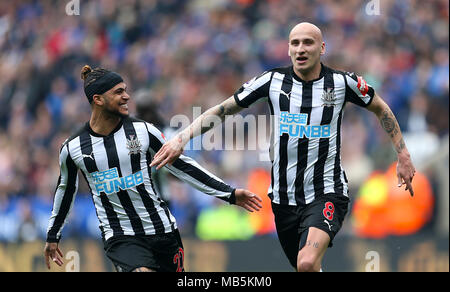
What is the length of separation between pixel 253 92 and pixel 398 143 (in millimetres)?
1222

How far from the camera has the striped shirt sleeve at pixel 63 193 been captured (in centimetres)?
629

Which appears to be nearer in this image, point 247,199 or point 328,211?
point 247,199

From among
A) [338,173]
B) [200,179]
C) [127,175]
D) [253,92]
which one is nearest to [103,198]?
[127,175]

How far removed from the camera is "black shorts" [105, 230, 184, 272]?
19.8ft

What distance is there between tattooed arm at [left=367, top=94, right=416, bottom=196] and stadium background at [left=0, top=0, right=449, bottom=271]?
11.3 feet

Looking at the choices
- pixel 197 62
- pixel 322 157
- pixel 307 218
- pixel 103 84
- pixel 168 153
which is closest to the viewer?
pixel 168 153

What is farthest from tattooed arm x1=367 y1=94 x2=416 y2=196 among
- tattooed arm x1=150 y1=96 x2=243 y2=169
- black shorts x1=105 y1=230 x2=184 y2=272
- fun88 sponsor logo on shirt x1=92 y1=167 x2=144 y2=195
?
fun88 sponsor logo on shirt x1=92 y1=167 x2=144 y2=195

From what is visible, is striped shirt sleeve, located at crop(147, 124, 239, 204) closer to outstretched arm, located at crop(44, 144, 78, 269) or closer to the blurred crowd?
outstretched arm, located at crop(44, 144, 78, 269)

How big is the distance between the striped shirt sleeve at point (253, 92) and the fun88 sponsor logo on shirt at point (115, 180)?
1002 millimetres

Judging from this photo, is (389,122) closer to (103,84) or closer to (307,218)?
(307,218)

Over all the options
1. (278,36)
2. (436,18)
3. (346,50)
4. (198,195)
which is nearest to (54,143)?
(198,195)

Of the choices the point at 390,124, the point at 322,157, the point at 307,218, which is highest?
the point at 390,124

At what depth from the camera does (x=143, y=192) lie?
20.3 feet
